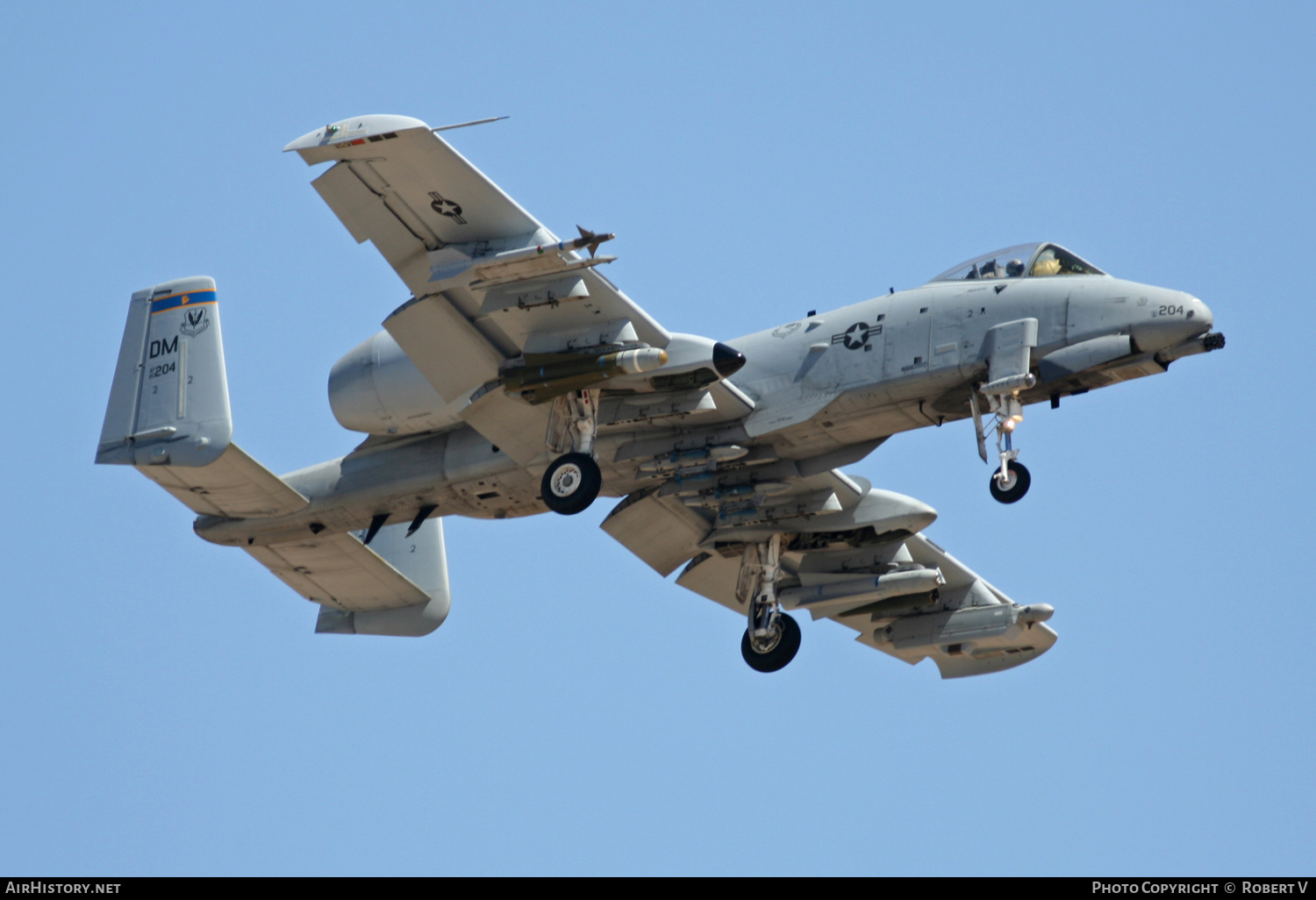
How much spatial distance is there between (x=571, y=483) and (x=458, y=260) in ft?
11.4

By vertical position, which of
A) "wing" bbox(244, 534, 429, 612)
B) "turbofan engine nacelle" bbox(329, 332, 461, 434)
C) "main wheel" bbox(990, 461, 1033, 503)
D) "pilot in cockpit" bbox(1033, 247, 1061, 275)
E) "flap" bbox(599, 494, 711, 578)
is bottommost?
"main wheel" bbox(990, 461, 1033, 503)

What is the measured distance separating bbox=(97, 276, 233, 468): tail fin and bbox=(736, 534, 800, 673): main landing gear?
8438mm

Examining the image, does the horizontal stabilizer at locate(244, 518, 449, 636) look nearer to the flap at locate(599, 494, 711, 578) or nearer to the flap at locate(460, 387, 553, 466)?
the flap at locate(599, 494, 711, 578)

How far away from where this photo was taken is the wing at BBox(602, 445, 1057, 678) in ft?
82.8

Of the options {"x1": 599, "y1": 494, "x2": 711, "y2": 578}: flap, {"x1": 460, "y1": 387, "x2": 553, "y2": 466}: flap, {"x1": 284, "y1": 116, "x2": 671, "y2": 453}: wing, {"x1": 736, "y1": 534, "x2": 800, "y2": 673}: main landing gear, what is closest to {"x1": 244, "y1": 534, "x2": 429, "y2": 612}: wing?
{"x1": 599, "y1": 494, "x2": 711, "y2": 578}: flap

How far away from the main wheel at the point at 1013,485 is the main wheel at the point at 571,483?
5.31 m

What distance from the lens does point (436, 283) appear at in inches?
860

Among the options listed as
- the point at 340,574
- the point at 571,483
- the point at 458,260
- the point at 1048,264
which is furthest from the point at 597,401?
the point at 340,574

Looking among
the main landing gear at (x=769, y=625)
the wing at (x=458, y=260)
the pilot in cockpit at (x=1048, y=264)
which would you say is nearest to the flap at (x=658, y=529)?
the main landing gear at (x=769, y=625)

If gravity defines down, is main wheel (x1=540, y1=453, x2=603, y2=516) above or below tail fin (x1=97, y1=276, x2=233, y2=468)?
below

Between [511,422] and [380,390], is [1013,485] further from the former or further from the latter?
[380,390]

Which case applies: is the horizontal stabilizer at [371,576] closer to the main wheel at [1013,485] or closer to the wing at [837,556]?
the wing at [837,556]
